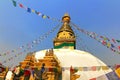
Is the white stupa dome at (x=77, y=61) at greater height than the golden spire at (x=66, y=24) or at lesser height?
lesser

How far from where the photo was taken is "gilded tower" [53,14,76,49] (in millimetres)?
29995

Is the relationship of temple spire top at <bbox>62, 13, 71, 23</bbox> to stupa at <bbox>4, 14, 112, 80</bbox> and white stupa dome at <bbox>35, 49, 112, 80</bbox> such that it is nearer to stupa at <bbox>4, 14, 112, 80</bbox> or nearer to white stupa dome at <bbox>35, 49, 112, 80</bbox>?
stupa at <bbox>4, 14, 112, 80</bbox>

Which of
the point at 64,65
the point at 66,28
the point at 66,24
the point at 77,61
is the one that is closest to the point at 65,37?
the point at 66,28

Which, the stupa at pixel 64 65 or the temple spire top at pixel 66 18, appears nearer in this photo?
the stupa at pixel 64 65

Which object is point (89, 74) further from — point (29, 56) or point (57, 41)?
point (57, 41)

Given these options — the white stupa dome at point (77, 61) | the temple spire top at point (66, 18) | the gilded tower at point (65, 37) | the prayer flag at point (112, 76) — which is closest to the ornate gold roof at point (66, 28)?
the gilded tower at point (65, 37)

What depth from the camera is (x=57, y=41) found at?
31109 millimetres

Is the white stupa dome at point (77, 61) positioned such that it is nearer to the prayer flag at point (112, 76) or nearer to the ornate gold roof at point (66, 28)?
the prayer flag at point (112, 76)

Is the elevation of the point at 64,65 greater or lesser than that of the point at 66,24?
lesser

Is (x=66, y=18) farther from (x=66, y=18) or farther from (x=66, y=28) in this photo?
(x=66, y=28)

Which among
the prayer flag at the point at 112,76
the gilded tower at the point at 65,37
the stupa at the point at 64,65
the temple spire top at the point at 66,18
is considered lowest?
the prayer flag at the point at 112,76

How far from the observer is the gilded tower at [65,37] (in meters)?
30.0

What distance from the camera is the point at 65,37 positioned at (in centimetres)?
3177

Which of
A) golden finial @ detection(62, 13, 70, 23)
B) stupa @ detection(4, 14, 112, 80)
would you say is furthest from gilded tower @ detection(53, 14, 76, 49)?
stupa @ detection(4, 14, 112, 80)
